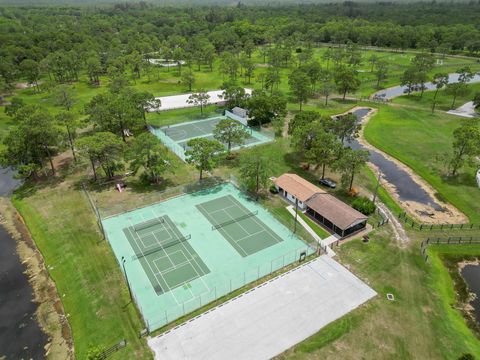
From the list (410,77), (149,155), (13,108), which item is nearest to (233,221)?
(149,155)

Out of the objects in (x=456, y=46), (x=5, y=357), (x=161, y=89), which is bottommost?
(x=5, y=357)

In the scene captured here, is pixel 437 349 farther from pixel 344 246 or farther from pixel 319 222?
pixel 319 222

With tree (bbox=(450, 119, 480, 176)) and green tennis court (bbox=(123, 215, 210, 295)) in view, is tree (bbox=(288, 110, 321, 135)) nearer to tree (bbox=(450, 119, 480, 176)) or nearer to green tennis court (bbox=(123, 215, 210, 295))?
tree (bbox=(450, 119, 480, 176))

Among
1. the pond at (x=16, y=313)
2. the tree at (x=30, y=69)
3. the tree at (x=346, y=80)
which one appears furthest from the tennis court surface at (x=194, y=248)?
the tree at (x=30, y=69)

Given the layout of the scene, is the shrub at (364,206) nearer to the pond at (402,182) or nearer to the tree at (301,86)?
the pond at (402,182)

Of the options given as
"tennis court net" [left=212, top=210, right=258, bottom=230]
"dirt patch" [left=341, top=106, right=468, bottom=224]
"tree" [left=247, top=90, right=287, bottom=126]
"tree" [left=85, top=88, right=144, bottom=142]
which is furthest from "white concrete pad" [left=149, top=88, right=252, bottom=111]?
"dirt patch" [left=341, top=106, right=468, bottom=224]

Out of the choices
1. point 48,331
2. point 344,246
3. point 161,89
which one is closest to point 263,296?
point 344,246

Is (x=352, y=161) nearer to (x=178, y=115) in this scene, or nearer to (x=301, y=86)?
(x=301, y=86)
